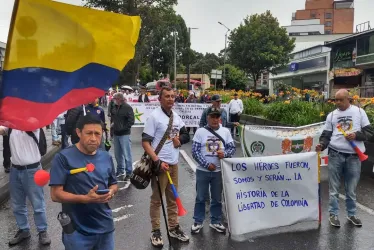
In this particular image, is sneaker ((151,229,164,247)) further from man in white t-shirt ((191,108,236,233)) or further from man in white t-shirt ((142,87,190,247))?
man in white t-shirt ((191,108,236,233))

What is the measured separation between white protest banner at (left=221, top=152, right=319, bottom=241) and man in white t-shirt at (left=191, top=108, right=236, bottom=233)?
0.12 metres

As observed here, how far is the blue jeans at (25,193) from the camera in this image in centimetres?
448

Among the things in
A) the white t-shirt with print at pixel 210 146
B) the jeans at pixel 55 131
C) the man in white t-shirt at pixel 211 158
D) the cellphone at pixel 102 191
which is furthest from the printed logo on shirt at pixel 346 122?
the jeans at pixel 55 131

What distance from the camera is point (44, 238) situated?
456 centimetres

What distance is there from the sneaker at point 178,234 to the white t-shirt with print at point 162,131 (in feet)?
2.71

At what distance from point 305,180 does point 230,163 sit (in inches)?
45.0

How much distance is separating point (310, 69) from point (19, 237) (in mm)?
49587

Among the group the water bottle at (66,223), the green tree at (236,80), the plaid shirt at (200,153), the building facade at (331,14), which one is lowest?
the water bottle at (66,223)

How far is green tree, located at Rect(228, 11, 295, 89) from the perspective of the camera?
4153 cm

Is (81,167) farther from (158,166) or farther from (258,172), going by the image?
(258,172)

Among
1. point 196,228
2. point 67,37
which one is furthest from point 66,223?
point 196,228

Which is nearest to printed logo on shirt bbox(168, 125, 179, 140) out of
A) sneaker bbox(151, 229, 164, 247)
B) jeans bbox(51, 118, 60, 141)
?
sneaker bbox(151, 229, 164, 247)

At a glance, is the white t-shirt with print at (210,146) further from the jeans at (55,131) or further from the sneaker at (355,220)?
the jeans at (55,131)

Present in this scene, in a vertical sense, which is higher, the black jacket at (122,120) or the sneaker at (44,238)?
the black jacket at (122,120)
